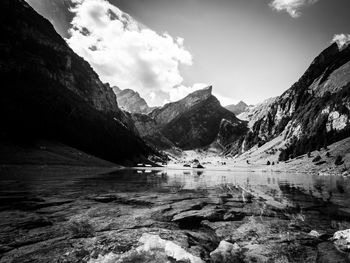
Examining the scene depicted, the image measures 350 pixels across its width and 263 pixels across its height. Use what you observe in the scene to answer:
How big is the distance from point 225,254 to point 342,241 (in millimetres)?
7029

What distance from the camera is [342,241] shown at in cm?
1262

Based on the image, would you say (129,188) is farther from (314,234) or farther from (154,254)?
(314,234)

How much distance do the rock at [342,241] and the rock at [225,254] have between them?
5662 mm

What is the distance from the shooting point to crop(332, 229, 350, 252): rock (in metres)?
12.1

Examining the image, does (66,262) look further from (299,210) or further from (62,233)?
(299,210)

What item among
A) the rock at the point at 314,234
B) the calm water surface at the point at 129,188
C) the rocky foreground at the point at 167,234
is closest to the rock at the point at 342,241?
the rocky foreground at the point at 167,234

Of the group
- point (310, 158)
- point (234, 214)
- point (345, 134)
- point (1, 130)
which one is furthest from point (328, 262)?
point (345, 134)

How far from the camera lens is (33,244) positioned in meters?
11.9

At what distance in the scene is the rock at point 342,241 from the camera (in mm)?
12086

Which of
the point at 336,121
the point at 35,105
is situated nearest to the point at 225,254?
the point at 35,105

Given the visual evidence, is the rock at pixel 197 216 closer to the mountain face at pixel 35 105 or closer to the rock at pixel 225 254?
the rock at pixel 225 254

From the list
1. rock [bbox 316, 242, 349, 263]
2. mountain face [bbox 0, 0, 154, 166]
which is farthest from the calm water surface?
mountain face [bbox 0, 0, 154, 166]

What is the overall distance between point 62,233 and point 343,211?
25.0 meters

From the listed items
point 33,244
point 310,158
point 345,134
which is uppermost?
point 345,134
